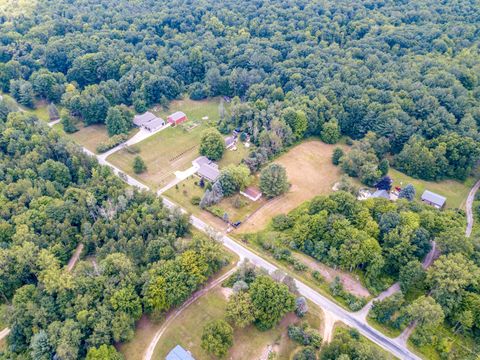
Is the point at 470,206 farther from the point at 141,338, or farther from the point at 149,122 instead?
the point at 149,122

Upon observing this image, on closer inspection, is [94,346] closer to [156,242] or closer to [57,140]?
[156,242]

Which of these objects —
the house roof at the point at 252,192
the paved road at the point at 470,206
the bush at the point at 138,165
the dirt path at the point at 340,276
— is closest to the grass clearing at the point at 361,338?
the dirt path at the point at 340,276

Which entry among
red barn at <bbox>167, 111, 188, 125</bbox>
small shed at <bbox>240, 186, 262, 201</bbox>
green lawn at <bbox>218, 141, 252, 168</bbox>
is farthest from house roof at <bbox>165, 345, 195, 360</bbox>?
red barn at <bbox>167, 111, 188, 125</bbox>

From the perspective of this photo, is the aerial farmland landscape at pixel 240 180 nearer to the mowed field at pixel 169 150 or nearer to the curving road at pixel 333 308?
the curving road at pixel 333 308

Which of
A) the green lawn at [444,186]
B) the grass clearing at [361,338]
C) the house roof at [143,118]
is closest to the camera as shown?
the grass clearing at [361,338]

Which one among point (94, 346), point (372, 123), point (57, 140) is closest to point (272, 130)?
point (372, 123)

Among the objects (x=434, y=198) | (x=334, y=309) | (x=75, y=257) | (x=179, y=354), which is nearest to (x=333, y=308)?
(x=334, y=309)

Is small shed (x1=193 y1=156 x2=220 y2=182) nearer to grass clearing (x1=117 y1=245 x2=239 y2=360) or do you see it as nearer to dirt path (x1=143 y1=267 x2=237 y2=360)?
dirt path (x1=143 y1=267 x2=237 y2=360)

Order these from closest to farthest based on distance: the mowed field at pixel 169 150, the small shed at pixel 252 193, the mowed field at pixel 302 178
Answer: the mowed field at pixel 302 178 → the small shed at pixel 252 193 → the mowed field at pixel 169 150
